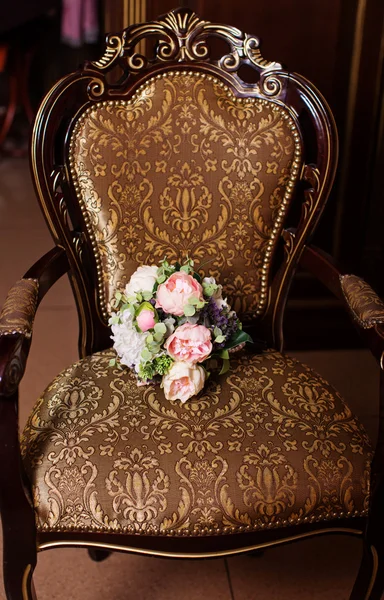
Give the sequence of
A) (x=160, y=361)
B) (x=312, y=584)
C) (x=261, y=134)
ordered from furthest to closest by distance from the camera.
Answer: (x=312, y=584), (x=261, y=134), (x=160, y=361)

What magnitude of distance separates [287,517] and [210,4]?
138 cm

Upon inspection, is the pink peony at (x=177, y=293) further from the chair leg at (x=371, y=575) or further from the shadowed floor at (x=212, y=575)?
the shadowed floor at (x=212, y=575)

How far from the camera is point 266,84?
4.27ft

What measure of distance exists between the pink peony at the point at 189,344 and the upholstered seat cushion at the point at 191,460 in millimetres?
80

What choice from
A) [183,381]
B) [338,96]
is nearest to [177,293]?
[183,381]

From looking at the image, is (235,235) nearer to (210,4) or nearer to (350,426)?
(350,426)

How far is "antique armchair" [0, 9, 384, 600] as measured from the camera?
40.0 inches

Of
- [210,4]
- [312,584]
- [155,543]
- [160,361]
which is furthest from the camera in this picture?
[210,4]

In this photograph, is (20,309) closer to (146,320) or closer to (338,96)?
(146,320)

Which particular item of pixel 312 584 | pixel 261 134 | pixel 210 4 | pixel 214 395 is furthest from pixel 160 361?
pixel 210 4

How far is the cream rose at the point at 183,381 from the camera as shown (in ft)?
3.66

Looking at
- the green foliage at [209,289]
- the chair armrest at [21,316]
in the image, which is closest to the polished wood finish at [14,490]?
the chair armrest at [21,316]

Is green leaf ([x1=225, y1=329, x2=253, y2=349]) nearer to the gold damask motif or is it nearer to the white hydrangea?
the white hydrangea

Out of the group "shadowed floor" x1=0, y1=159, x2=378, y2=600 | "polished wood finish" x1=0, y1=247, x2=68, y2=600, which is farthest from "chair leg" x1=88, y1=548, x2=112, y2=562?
"polished wood finish" x1=0, y1=247, x2=68, y2=600
